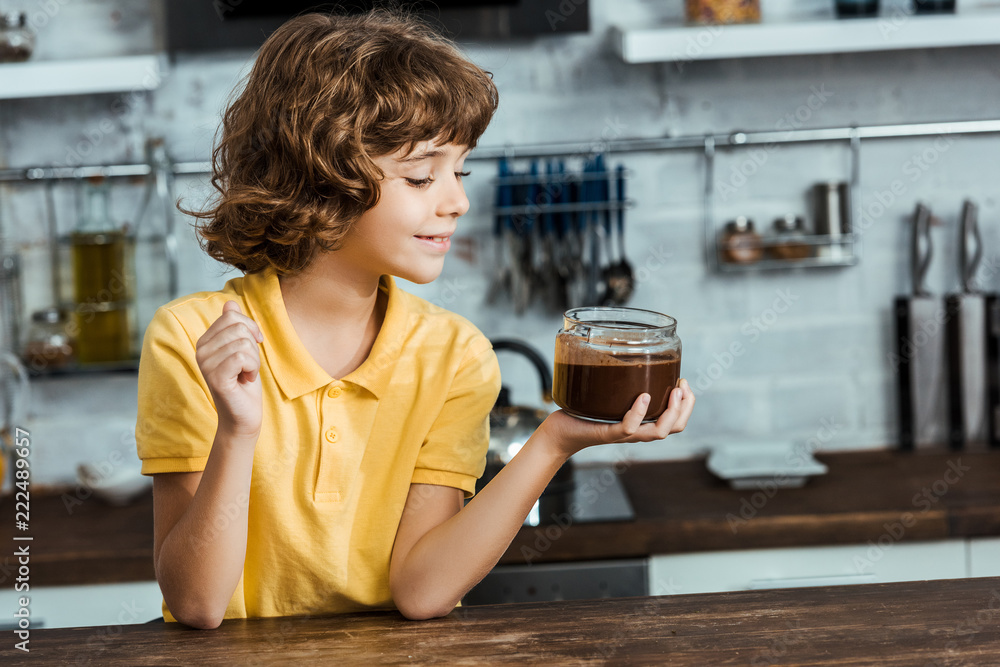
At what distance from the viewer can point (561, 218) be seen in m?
1.87

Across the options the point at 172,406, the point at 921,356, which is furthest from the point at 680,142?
the point at 172,406

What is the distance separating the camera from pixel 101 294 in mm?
1864

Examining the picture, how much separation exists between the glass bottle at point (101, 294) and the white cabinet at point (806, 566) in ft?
4.05

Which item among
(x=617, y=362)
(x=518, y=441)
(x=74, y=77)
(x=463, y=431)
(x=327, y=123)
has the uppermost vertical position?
(x=74, y=77)

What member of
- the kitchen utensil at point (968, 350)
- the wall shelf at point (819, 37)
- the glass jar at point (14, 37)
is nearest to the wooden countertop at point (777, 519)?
the kitchen utensil at point (968, 350)

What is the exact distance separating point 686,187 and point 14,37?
4.86 feet

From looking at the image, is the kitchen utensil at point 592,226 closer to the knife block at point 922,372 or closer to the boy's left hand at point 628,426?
the knife block at point 922,372

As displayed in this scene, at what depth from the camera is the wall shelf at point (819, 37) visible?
1690 millimetres

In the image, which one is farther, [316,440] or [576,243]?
[576,243]

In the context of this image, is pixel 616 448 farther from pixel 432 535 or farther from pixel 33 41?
pixel 33 41

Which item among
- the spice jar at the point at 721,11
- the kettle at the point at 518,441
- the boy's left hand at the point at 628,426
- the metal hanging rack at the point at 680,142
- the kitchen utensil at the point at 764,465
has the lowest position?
the kitchen utensil at the point at 764,465

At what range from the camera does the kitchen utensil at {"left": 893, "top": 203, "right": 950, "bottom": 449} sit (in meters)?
1.94

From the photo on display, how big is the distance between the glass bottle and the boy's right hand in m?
1.23

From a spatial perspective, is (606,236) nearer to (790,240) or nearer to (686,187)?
(686,187)
